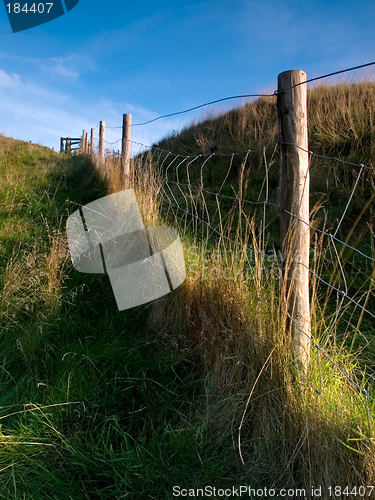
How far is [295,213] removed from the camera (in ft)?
5.76

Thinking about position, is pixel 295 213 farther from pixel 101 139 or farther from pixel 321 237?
pixel 101 139

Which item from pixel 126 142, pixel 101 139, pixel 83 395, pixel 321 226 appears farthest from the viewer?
pixel 101 139

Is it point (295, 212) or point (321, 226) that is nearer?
point (295, 212)

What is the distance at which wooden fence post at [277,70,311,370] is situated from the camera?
68.3 inches

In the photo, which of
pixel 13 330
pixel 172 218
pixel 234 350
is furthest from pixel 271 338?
pixel 172 218

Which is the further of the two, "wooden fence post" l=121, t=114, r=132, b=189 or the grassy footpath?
"wooden fence post" l=121, t=114, r=132, b=189

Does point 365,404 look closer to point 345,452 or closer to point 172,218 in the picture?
point 345,452

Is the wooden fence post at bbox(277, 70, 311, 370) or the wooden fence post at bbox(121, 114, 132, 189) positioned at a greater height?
the wooden fence post at bbox(121, 114, 132, 189)

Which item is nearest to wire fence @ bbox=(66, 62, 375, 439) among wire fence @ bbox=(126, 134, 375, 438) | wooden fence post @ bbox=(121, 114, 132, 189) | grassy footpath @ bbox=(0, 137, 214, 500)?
wire fence @ bbox=(126, 134, 375, 438)

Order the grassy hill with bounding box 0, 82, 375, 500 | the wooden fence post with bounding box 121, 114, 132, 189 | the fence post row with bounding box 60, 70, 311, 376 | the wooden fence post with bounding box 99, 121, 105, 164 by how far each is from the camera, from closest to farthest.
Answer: the grassy hill with bounding box 0, 82, 375, 500
the fence post row with bounding box 60, 70, 311, 376
the wooden fence post with bounding box 121, 114, 132, 189
the wooden fence post with bounding box 99, 121, 105, 164

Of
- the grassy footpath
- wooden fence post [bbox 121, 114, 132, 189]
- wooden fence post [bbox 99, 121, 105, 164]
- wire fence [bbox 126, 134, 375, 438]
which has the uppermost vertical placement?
wooden fence post [bbox 99, 121, 105, 164]

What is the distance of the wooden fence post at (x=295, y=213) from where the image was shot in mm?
1735

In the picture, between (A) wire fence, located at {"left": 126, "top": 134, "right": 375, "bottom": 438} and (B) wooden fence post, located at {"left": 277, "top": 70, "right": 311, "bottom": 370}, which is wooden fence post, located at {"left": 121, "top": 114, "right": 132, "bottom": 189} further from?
(B) wooden fence post, located at {"left": 277, "top": 70, "right": 311, "bottom": 370}

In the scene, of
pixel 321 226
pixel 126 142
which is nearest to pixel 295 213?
pixel 321 226
